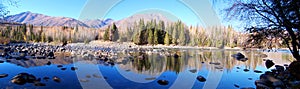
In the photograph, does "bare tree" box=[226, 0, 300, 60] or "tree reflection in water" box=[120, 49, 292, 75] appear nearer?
"bare tree" box=[226, 0, 300, 60]

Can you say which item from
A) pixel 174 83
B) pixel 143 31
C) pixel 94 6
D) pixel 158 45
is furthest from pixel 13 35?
pixel 174 83

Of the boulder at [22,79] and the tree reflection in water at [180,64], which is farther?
the tree reflection in water at [180,64]

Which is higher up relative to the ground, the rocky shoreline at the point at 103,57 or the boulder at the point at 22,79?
the rocky shoreline at the point at 103,57

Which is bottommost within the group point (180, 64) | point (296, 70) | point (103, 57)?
point (180, 64)

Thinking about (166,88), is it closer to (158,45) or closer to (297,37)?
(297,37)

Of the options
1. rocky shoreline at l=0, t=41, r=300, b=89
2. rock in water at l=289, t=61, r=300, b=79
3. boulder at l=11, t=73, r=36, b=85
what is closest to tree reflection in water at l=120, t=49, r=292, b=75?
rocky shoreline at l=0, t=41, r=300, b=89

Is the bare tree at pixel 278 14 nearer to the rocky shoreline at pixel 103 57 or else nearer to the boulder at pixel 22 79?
the rocky shoreline at pixel 103 57

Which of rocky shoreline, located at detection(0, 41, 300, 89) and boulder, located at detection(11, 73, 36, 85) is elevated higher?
rocky shoreline, located at detection(0, 41, 300, 89)

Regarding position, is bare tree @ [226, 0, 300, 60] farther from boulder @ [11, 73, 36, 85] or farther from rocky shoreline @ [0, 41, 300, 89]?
boulder @ [11, 73, 36, 85]

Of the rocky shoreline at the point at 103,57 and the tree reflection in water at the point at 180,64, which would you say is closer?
the rocky shoreline at the point at 103,57

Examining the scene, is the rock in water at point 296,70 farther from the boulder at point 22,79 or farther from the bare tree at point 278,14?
the boulder at point 22,79

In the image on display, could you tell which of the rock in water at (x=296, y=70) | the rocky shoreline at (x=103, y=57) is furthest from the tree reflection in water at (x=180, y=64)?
the rock in water at (x=296, y=70)

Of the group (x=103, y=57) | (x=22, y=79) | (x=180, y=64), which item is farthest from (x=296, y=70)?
(x=103, y=57)

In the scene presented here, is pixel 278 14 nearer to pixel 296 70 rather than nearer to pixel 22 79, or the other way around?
pixel 296 70
